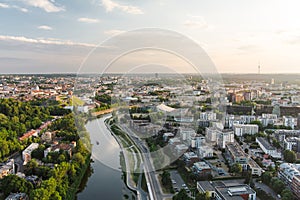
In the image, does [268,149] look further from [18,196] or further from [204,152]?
[18,196]

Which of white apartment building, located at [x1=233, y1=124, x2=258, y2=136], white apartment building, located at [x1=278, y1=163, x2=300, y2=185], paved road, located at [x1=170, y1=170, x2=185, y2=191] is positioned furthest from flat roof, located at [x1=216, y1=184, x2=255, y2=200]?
white apartment building, located at [x1=233, y1=124, x2=258, y2=136]

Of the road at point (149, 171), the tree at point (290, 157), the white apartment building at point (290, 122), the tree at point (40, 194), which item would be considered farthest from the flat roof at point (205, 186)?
the white apartment building at point (290, 122)

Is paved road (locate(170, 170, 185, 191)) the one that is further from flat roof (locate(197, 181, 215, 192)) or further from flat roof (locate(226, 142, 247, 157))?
flat roof (locate(226, 142, 247, 157))

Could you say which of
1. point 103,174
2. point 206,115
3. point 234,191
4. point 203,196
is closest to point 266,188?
point 234,191

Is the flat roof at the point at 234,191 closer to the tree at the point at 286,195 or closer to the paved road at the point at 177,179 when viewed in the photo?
the tree at the point at 286,195

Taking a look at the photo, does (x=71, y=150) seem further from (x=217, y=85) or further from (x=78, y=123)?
(x=217, y=85)
